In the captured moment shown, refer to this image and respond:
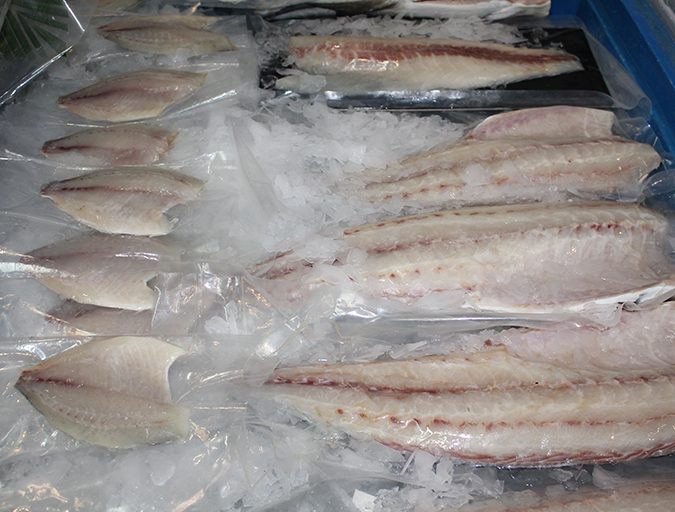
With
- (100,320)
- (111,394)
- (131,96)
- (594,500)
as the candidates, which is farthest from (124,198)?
(594,500)

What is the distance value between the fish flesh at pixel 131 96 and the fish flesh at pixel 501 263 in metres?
1.03

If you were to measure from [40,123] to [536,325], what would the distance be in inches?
87.0

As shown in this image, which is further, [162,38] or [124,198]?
[162,38]

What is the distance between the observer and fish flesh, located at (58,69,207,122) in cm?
256

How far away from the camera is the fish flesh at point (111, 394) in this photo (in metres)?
1.78

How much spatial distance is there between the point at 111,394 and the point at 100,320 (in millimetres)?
296

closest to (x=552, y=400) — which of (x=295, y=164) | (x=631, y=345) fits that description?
(x=631, y=345)

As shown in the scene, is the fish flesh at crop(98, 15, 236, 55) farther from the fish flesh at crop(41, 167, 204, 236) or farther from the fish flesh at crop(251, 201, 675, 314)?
the fish flesh at crop(251, 201, 675, 314)

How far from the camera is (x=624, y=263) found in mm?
1994

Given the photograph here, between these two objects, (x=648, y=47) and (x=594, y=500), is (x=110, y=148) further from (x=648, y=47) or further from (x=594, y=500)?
(x=648, y=47)

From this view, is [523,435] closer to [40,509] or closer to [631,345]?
[631,345]

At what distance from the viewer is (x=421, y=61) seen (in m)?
2.82

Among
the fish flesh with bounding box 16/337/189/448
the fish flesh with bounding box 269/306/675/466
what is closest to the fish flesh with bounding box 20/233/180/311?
the fish flesh with bounding box 16/337/189/448

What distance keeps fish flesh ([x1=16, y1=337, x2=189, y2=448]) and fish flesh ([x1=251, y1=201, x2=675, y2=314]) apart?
0.46 meters
